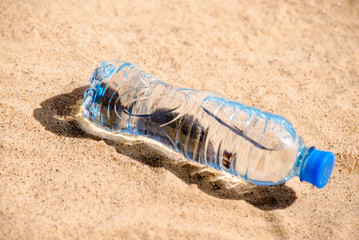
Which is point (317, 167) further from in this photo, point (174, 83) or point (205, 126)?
point (174, 83)

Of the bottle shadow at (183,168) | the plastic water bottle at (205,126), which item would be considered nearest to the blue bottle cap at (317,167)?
the plastic water bottle at (205,126)

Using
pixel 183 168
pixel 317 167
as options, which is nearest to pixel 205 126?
pixel 183 168

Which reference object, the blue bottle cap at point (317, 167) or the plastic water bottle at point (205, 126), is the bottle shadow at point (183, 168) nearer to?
the plastic water bottle at point (205, 126)

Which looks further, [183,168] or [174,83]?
[174,83]

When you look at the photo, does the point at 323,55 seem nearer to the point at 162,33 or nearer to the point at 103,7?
the point at 162,33

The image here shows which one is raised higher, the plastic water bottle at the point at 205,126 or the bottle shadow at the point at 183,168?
the plastic water bottle at the point at 205,126

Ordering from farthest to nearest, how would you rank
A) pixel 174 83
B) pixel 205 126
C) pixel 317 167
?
pixel 174 83 → pixel 205 126 → pixel 317 167

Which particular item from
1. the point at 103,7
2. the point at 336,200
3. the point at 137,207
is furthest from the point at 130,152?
the point at 103,7

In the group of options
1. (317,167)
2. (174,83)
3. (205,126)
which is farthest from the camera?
(174,83)
